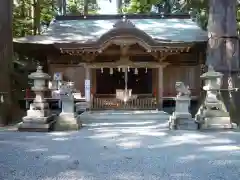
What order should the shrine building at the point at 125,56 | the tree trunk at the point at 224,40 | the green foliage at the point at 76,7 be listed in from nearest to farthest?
the tree trunk at the point at 224,40 < the shrine building at the point at 125,56 < the green foliage at the point at 76,7

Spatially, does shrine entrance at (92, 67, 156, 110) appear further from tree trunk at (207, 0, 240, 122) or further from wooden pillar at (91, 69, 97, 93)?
tree trunk at (207, 0, 240, 122)

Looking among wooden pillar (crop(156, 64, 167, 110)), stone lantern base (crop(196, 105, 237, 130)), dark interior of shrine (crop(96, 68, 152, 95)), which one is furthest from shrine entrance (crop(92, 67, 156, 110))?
stone lantern base (crop(196, 105, 237, 130))

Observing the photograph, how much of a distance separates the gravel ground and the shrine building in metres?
3.53

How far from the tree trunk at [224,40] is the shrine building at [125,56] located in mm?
1013

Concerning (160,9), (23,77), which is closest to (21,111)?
(23,77)

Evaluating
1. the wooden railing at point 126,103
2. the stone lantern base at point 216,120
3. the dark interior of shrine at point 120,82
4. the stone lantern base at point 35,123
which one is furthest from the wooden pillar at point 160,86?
the stone lantern base at point 35,123

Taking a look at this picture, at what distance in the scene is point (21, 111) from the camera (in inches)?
426

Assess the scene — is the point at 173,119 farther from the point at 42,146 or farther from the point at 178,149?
the point at 42,146

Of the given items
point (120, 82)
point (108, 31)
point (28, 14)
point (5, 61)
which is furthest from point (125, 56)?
point (28, 14)

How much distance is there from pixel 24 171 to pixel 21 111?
7237 mm

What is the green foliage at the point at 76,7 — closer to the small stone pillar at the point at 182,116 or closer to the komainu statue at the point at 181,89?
the komainu statue at the point at 181,89

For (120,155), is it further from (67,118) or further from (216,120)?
(216,120)

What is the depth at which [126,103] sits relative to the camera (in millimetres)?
11008

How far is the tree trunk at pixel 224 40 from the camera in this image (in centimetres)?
938
